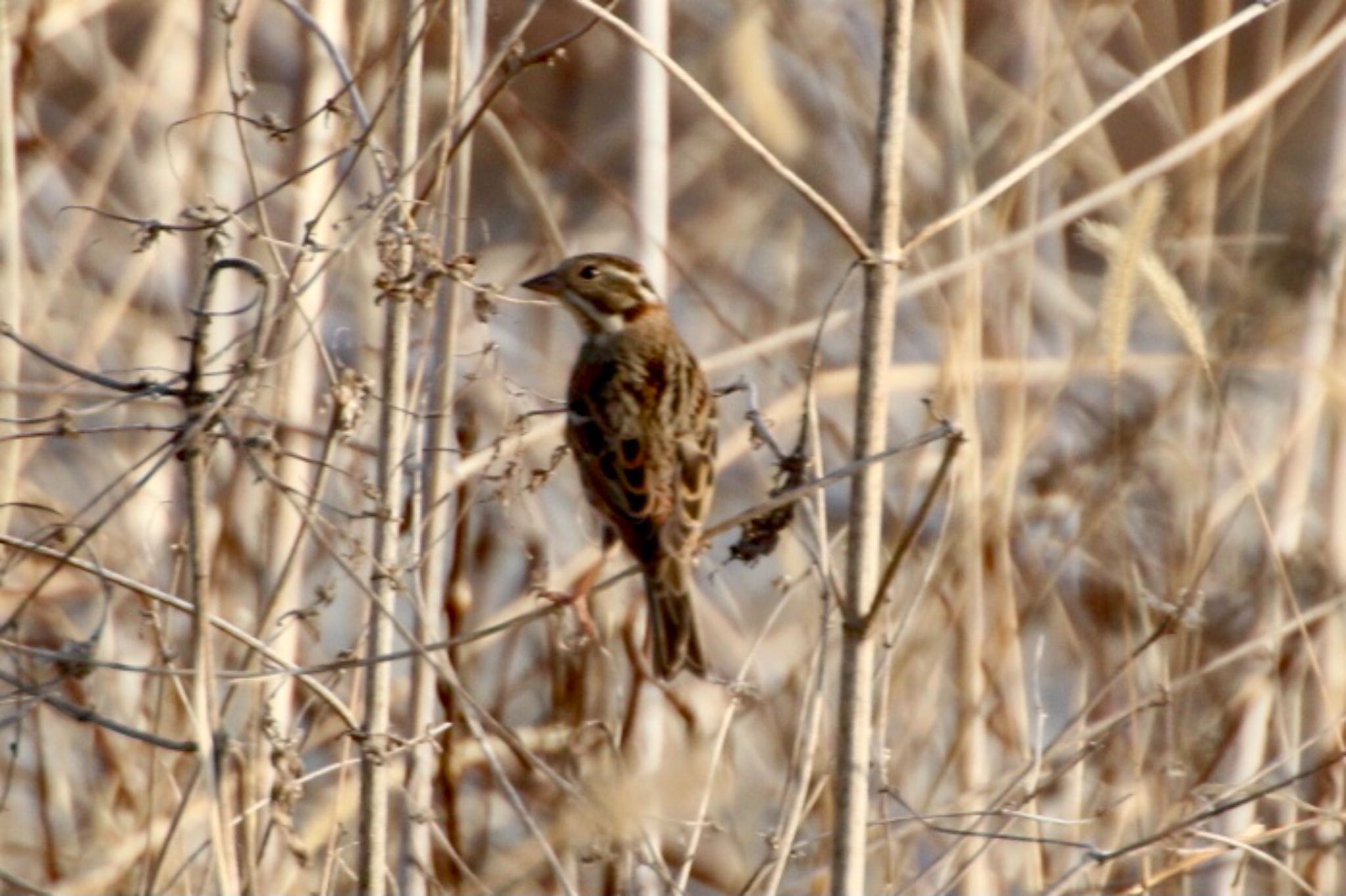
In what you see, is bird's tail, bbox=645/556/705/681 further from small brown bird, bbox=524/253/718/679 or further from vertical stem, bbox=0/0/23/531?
vertical stem, bbox=0/0/23/531

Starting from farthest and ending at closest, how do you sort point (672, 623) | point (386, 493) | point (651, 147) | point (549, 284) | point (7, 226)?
1. point (651, 147)
2. point (549, 284)
3. point (7, 226)
4. point (672, 623)
5. point (386, 493)

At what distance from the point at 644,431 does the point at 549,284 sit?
430 millimetres

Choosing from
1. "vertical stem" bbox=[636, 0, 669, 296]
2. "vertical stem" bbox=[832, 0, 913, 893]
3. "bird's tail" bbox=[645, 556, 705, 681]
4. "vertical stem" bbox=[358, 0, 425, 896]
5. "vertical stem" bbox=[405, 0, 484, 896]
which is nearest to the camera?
"vertical stem" bbox=[832, 0, 913, 893]

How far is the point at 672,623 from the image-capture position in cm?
298

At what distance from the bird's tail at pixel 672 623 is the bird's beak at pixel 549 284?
73 cm

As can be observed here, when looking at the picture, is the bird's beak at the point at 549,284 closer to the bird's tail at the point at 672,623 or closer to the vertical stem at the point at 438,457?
the vertical stem at the point at 438,457

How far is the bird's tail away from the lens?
2.97 m

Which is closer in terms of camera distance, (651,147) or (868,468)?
(868,468)

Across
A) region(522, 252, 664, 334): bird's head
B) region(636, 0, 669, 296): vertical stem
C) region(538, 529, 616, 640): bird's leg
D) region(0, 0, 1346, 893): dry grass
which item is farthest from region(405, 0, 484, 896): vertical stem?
region(636, 0, 669, 296): vertical stem

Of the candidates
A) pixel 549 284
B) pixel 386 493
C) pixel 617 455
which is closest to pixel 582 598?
pixel 386 493

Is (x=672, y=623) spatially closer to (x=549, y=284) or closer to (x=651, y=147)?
(x=549, y=284)

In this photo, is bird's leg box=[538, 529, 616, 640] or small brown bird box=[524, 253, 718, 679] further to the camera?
small brown bird box=[524, 253, 718, 679]

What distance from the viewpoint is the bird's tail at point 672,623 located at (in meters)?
2.97

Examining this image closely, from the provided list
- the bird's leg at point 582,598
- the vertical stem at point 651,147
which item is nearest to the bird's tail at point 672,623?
the bird's leg at point 582,598
